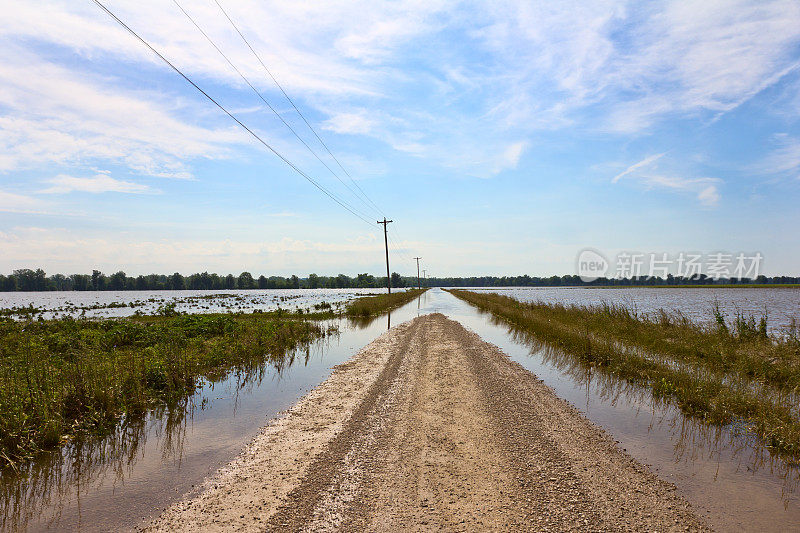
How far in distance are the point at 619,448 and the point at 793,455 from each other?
309 centimetres

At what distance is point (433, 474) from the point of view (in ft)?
19.2

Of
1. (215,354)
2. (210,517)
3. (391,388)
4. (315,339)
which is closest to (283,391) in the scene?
(391,388)

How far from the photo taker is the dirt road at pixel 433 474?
15.5ft

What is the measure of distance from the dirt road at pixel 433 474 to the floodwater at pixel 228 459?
53cm

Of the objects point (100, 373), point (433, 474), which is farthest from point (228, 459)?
point (100, 373)

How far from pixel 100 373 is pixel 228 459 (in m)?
5.90

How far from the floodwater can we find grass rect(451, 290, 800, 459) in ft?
2.07

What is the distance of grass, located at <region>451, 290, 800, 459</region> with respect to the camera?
845 centimetres

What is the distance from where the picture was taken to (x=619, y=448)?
23.3ft

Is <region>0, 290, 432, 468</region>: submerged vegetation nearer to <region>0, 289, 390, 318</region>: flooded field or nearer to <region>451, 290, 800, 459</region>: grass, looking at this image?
<region>451, 290, 800, 459</region>: grass

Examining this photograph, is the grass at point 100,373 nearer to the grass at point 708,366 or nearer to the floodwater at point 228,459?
the floodwater at point 228,459

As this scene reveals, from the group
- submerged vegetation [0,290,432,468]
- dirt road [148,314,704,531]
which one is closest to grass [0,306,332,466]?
submerged vegetation [0,290,432,468]

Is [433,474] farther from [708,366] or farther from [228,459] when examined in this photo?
[708,366]

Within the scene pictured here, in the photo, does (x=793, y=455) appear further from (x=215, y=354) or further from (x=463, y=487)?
(x=215, y=354)
